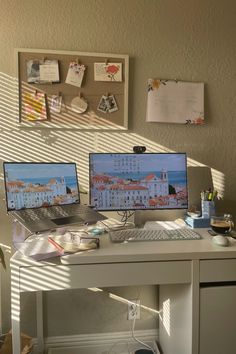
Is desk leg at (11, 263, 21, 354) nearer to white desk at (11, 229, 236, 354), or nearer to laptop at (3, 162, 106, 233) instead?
white desk at (11, 229, 236, 354)

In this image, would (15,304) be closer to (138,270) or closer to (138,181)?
(138,270)

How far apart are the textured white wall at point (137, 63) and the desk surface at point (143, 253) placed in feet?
1.98

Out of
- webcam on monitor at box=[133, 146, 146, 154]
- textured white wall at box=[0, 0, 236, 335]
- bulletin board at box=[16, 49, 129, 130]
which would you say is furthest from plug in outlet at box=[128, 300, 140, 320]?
bulletin board at box=[16, 49, 129, 130]

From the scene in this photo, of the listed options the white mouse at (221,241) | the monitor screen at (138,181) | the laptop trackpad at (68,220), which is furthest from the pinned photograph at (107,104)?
the white mouse at (221,241)

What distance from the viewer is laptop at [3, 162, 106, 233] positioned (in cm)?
150

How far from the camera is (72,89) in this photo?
1.83 m

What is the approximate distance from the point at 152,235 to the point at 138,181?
1.07 feet

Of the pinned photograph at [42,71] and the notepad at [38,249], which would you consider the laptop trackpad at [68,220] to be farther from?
the pinned photograph at [42,71]

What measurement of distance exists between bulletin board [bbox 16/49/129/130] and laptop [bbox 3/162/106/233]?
341 millimetres

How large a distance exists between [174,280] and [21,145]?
3.65 ft

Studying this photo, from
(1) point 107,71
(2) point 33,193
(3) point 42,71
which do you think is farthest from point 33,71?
(2) point 33,193

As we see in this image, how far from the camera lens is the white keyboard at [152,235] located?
58.9 inches

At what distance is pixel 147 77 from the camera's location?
1905mm

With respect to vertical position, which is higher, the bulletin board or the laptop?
the bulletin board
